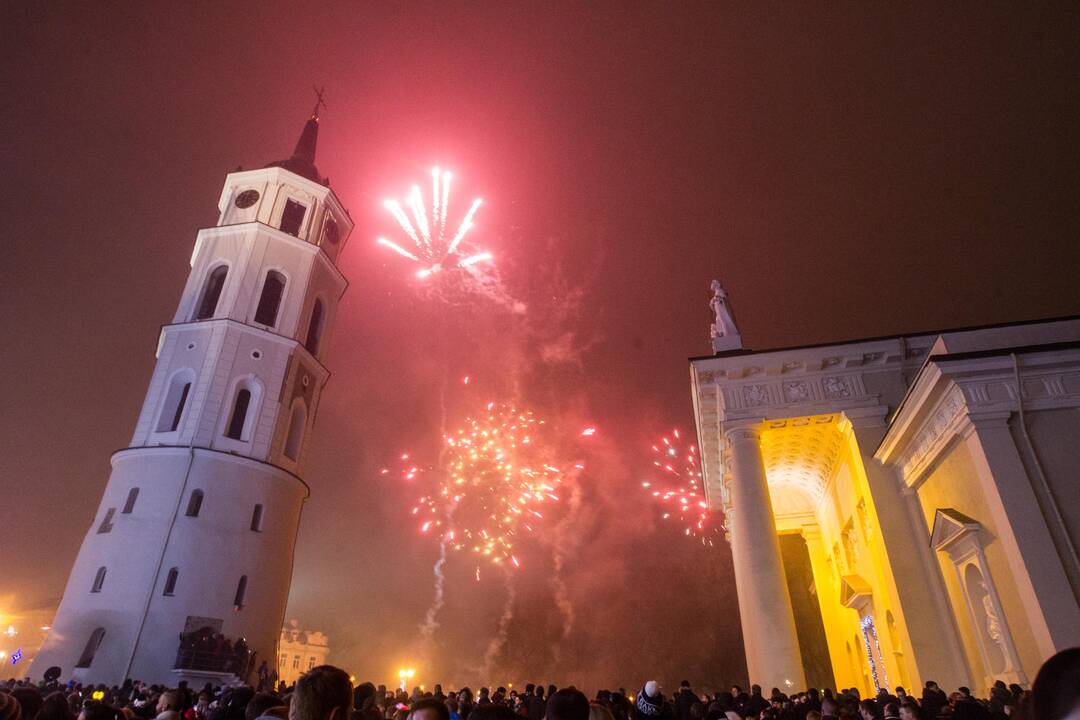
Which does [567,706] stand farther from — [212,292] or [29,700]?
[212,292]

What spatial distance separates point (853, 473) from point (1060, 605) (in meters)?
9.25

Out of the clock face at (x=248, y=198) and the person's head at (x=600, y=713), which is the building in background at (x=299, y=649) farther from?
the person's head at (x=600, y=713)

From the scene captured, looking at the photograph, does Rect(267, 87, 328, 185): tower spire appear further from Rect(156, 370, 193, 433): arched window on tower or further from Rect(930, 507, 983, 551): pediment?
Rect(930, 507, 983, 551): pediment

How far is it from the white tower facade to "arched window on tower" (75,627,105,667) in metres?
0.04

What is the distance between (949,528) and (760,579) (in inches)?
199

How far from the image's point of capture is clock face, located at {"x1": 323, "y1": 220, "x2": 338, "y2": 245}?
129ft

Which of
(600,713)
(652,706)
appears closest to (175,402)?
(652,706)

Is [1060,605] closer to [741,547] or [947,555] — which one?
[947,555]

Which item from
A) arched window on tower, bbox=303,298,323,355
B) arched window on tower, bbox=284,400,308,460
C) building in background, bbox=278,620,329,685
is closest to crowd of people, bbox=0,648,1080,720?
arched window on tower, bbox=284,400,308,460

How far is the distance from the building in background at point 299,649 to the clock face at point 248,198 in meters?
45.0

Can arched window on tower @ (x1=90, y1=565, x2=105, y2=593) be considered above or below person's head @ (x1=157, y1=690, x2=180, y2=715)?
above

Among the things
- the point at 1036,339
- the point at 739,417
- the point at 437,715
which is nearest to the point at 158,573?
the point at 739,417

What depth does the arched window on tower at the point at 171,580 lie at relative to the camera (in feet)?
84.0

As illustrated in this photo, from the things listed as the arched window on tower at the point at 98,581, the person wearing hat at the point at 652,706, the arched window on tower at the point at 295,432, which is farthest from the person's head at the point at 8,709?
the arched window on tower at the point at 295,432
